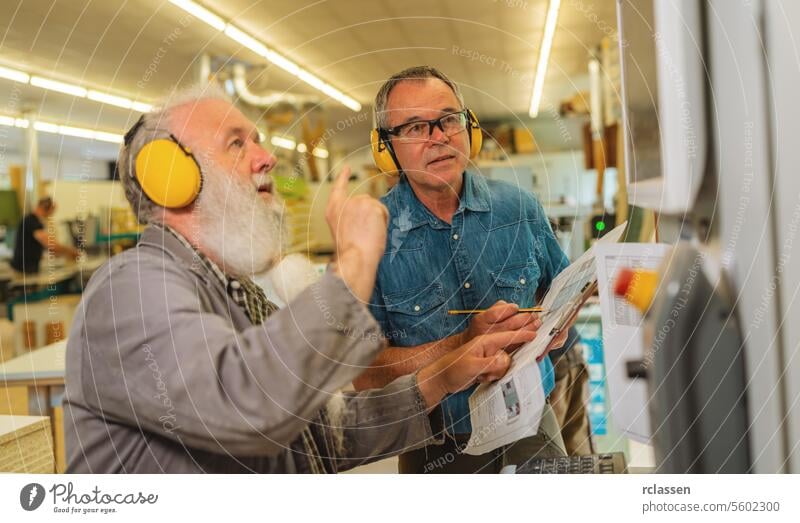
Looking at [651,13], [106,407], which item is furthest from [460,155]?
[106,407]

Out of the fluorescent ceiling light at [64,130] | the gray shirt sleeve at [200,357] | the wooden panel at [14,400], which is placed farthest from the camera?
the wooden panel at [14,400]

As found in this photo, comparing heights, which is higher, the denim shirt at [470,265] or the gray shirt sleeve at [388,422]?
the denim shirt at [470,265]

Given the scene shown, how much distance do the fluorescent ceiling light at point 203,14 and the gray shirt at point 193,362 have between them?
0.33 m

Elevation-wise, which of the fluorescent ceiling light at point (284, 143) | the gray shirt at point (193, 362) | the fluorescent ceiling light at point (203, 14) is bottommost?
the gray shirt at point (193, 362)

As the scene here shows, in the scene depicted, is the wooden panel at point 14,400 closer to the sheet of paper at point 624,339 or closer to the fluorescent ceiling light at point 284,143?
the fluorescent ceiling light at point 284,143

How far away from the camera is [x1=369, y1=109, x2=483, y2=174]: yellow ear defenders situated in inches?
40.8

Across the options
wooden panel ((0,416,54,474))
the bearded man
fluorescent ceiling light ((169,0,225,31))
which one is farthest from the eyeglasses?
wooden panel ((0,416,54,474))

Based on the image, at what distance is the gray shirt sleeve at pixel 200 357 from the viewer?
3.17 ft

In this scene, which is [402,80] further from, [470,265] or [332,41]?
[470,265]

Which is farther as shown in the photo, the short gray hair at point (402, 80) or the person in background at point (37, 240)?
the person in background at point (37, 240)

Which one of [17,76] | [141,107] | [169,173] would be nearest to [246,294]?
[169,173]

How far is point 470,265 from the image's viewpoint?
106 centimetres

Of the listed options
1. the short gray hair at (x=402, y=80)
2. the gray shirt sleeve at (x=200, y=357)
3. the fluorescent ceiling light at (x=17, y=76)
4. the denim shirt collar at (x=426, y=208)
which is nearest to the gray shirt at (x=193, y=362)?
the gray shirt sleeve at (x=200, y=357)
